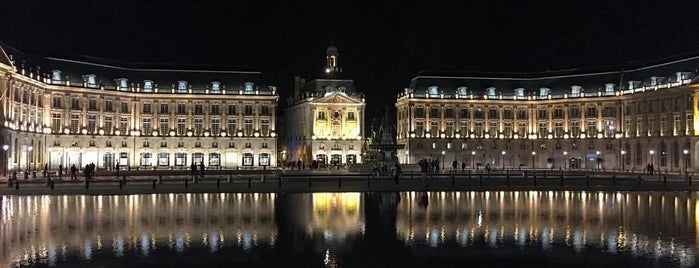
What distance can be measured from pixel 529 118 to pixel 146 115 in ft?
219

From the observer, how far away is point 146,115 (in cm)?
12262

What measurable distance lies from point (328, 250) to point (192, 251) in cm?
390

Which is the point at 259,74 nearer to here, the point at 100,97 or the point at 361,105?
the point at 361,105

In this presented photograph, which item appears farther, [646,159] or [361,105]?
[361,105]

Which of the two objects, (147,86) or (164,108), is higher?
(147,86)

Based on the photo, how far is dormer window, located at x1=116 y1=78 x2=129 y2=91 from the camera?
11924cm

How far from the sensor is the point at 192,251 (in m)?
21.2

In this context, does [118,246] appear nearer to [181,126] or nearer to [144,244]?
[144,244]

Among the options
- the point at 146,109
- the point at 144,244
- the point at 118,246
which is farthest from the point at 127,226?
the point at 146,109

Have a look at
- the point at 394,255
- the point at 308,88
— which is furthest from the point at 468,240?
the point at 308,88

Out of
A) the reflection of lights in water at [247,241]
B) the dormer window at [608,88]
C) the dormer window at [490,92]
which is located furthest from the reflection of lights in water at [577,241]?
the dormer window at [490,92]

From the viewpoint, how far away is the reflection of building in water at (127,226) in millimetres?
21641

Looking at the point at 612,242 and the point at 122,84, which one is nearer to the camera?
the point at 612,242

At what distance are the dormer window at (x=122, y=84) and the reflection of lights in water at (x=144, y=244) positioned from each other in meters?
100
